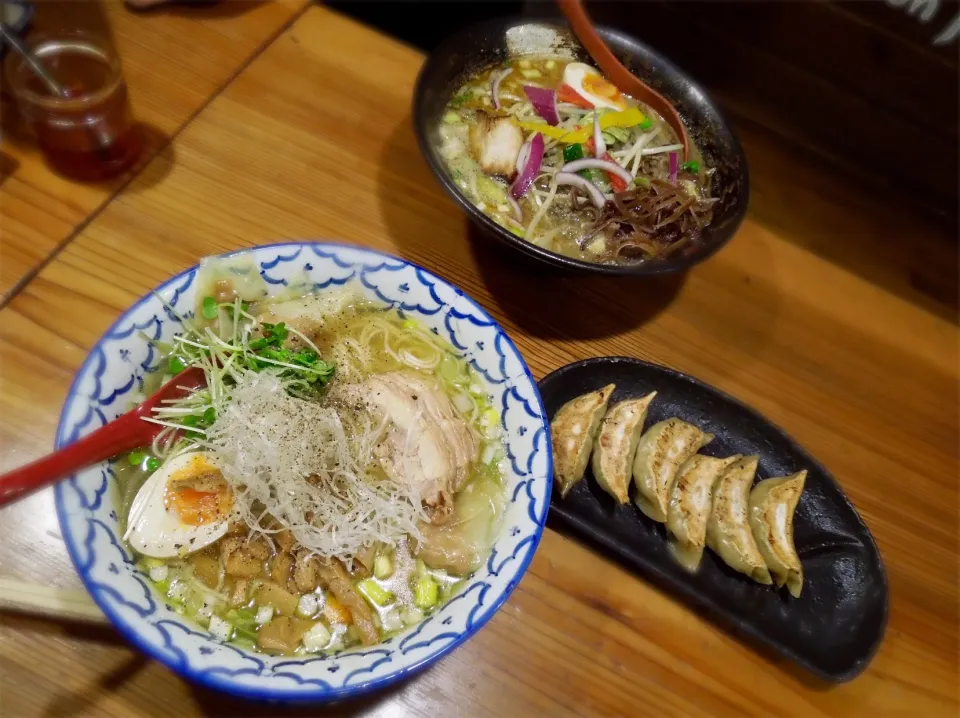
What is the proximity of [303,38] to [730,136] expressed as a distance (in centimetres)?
143

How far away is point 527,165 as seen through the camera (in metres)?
2.07

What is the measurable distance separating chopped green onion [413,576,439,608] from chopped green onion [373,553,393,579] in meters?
0.06

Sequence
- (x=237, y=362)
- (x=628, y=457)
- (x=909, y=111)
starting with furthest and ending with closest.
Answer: (x=909, y=111) < (x=628, y=457) < (x=237, y=362)

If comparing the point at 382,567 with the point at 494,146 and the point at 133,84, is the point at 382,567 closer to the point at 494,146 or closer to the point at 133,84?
the point at 494,146

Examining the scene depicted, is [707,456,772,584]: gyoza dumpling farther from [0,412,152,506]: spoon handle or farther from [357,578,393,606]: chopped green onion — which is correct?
[0,412,152,506]: spoon handle

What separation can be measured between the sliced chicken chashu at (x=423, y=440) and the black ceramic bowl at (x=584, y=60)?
1.52ft

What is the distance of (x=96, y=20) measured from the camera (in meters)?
2.08

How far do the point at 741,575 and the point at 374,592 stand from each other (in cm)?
91

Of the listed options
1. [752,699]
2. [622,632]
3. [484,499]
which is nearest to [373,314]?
[484,499]

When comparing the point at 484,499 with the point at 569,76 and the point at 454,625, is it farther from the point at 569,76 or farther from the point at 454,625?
the point at 569,76


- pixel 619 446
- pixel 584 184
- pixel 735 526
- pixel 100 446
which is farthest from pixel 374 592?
pixel 584 184

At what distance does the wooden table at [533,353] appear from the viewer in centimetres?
138

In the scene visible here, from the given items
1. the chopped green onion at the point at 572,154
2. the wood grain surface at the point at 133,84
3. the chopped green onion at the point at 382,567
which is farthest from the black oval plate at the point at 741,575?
the wood grain surface at the point at 133,84

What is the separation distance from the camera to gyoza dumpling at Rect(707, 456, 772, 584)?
1586 millimetres
